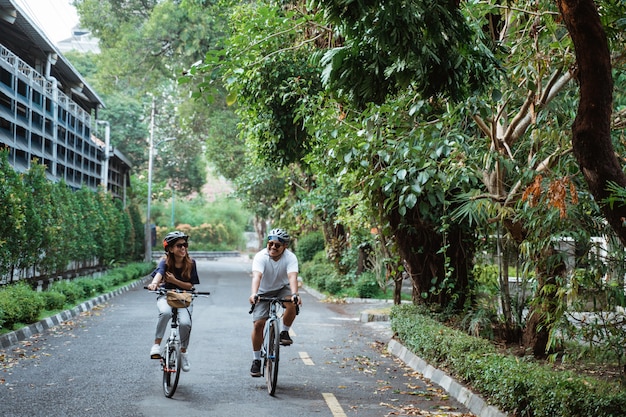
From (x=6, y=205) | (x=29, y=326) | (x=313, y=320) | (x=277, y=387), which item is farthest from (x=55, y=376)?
(x=313, y=320)

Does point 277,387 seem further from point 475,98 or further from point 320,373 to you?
point 475,98

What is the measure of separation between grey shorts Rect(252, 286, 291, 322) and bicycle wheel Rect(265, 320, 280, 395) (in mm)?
314

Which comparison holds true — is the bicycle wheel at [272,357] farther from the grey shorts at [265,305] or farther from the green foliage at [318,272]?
the green foliage at [318,272]

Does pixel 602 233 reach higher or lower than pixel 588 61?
lower

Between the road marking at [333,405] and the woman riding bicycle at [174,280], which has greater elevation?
the woman riding bicycle at [174,280]

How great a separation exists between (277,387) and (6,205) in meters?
8.33

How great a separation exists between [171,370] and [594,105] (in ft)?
17.1

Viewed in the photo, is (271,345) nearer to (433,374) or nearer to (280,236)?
(280,236)

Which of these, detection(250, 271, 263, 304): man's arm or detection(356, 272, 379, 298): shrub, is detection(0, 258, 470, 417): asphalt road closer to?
detection(250, 271, 263, 304): man's arm

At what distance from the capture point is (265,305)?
967 cm

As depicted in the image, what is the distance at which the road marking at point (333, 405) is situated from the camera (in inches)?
312

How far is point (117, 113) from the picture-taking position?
184ft

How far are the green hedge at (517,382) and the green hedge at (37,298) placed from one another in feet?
23.7

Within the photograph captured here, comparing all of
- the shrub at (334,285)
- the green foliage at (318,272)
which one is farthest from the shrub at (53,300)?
the green foliage at (318,272)
